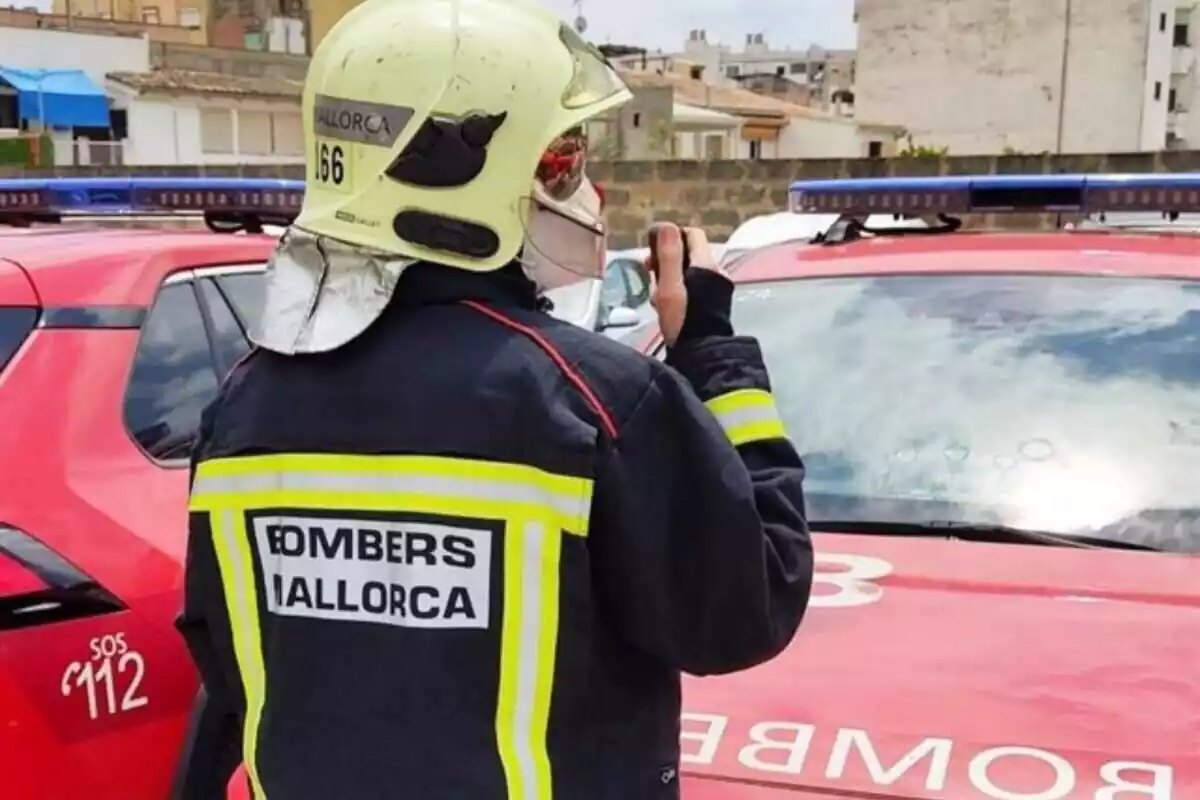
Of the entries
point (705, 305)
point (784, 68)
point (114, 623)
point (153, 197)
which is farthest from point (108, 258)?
point (784, 68)

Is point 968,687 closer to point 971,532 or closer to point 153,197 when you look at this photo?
point 971,532

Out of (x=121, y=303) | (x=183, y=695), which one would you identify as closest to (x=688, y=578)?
(x=183, y=695)

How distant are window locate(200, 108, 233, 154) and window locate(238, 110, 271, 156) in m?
0.26

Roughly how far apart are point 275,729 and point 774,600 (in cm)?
55

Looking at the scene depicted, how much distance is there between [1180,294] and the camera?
3117mm

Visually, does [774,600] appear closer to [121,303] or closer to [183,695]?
[183,695]

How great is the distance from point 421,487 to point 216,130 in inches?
1266

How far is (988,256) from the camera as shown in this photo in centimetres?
331

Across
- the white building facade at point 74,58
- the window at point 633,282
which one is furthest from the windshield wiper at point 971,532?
the white building facade at point 74,58

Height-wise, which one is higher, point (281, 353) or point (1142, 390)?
point (281, 353)

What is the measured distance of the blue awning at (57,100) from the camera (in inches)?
1255

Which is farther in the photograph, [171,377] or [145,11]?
[145,11]

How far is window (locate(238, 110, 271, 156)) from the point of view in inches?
1275

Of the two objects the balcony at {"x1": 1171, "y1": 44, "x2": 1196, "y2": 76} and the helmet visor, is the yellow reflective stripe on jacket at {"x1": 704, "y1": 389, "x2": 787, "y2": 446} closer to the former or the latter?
the helmet visor
